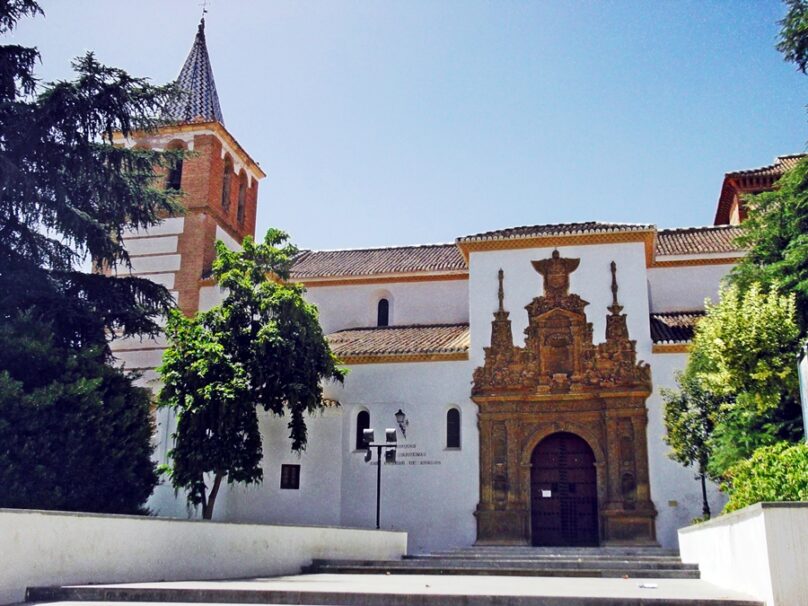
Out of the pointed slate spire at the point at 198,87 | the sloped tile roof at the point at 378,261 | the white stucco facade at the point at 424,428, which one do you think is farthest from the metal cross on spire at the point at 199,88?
the white stucco facade at the point at 424,428

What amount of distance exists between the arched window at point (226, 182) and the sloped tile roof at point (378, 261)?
324cm

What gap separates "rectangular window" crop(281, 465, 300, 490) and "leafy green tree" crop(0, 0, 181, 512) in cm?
608

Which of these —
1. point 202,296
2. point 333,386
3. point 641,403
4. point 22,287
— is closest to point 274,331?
point 333,386

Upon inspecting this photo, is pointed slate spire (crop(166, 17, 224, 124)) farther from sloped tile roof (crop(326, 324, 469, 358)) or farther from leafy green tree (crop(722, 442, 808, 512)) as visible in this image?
leafy green tree (crop(722, 442, 808, 512))

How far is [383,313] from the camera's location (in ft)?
94.6

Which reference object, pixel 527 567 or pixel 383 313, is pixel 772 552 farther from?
pixel 383 313

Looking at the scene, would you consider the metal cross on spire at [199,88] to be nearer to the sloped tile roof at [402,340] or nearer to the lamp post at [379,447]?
the sloped tile roof at [402,340]

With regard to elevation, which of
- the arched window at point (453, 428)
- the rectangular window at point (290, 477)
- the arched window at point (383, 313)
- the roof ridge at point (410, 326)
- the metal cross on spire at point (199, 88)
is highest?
the metal cross on spire at point (199, 88)

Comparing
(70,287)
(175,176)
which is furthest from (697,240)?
(70,287)

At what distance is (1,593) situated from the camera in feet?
27.7

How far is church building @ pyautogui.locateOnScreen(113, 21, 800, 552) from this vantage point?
22.4 m

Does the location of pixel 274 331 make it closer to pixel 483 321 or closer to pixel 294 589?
pixel 483 321

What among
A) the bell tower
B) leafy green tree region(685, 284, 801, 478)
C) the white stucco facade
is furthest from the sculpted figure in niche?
the bell tower

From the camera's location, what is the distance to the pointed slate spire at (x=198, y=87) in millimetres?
30984
